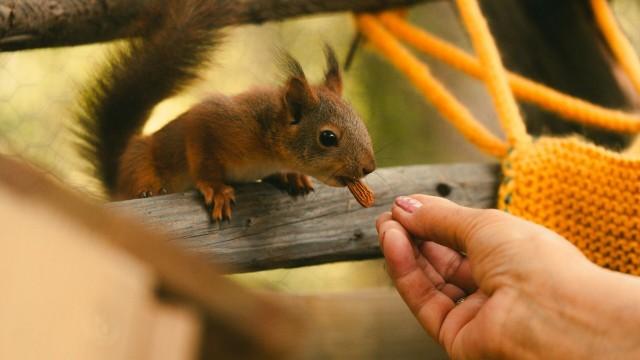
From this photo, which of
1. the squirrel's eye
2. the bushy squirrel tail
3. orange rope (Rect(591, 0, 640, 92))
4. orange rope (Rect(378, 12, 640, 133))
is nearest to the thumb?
the squirrel's eye

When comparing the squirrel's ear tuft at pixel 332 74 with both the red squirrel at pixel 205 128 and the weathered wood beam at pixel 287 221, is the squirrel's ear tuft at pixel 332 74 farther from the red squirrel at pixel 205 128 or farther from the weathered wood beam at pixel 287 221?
the weathered wood beam at pixel 287 221

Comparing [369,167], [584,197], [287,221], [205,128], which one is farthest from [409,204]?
[584,197]

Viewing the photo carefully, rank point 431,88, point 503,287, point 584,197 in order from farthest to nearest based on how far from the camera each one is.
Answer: point 431,88 < point 584,197 < point 503,287

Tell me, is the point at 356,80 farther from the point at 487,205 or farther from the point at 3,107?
the point at 3,107

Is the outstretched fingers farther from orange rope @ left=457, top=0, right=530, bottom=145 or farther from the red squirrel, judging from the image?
orange rope @ left=457, top=0, right=530, bottom=145

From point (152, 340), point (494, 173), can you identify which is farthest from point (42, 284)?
point (494, 173)

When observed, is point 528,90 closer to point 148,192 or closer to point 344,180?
point 344,180
